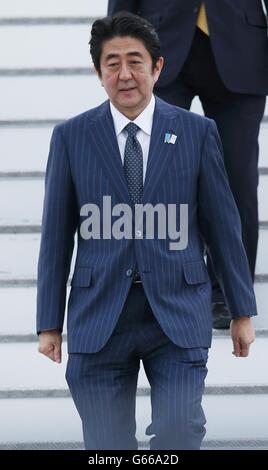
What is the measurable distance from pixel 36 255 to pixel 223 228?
6.59 ft

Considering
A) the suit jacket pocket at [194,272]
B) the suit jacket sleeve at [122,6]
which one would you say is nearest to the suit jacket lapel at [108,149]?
the suit jacket pocket at [194,272]

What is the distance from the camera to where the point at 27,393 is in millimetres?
4902

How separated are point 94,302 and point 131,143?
450mm

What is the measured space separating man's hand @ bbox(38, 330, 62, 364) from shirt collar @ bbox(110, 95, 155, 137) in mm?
585

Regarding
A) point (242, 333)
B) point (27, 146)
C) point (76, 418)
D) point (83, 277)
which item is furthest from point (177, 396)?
point (27, 146)

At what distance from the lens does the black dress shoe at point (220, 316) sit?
5137 mm

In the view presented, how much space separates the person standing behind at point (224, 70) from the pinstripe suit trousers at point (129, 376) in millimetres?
1437

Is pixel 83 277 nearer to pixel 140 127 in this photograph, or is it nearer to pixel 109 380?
pixel 109 380

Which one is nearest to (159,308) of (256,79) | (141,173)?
(141,173)

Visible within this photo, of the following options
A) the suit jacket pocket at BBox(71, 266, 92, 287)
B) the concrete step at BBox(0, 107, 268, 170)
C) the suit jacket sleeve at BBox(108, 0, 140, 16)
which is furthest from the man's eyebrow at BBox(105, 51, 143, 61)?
the concrete step at BBox(0, 107, 268, 170)

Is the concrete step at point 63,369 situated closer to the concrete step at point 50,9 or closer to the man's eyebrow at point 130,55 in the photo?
the man's eyebrow at point 130,55

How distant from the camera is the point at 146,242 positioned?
3.66 metres

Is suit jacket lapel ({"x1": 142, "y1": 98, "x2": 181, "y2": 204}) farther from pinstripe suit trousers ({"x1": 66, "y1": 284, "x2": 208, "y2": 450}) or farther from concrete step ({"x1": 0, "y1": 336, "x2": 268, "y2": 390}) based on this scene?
concrete step ({"x1": 0, "y1": 336, "x2": 268, "y2": 390})

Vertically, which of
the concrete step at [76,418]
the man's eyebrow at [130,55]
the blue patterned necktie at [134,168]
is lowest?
the concrete step at [76,418]
